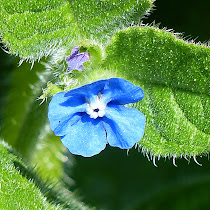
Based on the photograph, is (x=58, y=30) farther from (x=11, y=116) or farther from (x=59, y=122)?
(x=11, y=116)

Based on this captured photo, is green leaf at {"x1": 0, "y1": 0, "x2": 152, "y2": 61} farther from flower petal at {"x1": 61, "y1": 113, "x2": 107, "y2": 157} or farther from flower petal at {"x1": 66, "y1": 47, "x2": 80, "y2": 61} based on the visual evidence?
flower petal at {"x1": 61, "y1": 113, "x2": 107, "y2": 157}

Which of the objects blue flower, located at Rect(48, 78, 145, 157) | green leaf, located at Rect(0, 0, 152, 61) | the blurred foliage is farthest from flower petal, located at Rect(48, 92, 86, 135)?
the blurred foliage

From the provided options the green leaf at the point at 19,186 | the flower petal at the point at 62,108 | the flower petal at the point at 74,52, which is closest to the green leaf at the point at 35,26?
the flower petal at the point at 74,52

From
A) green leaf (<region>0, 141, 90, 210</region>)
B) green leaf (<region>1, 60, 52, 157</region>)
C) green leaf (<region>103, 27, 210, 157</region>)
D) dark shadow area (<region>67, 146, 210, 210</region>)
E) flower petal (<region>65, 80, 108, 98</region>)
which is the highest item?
flower petal (<region>65, 80, 108, 98</region>)

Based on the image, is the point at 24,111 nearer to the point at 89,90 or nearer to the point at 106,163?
the point at 106,163

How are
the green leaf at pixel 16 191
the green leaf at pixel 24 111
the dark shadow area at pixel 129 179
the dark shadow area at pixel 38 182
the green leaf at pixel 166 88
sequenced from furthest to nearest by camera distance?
the dark shadow area at pixel 129 179
the green leaf at pixel 24 111
the dark shadow area at pixel 38 182
the green leaf at pixel 16 191
the green leaf at pixel 166 88

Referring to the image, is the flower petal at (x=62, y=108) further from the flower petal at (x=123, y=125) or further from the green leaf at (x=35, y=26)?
the green leaf at (x=35, y=26)
